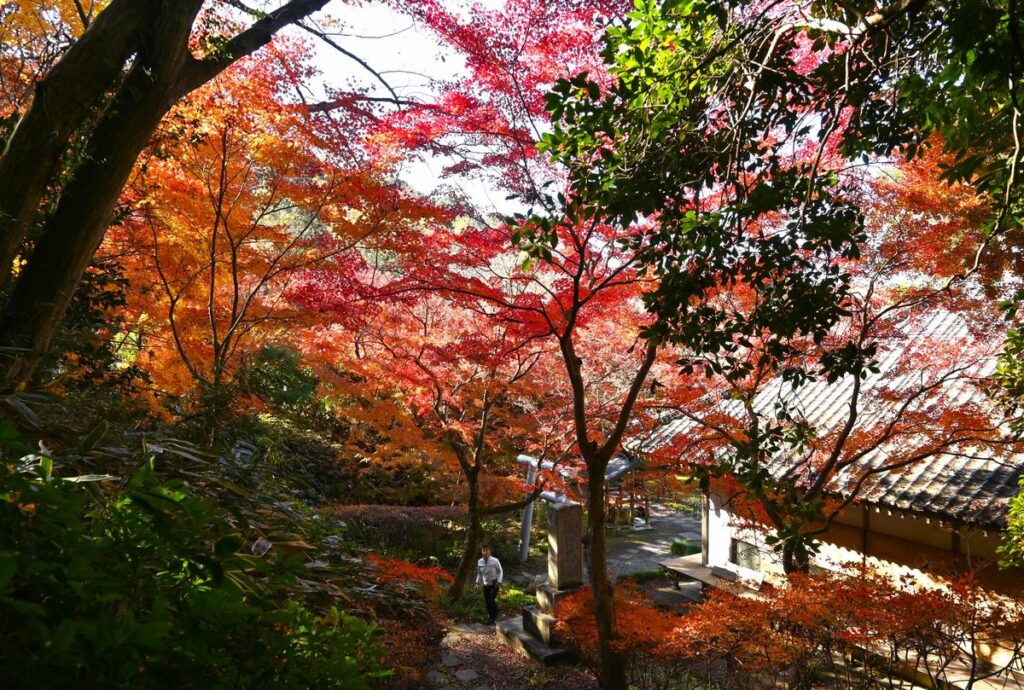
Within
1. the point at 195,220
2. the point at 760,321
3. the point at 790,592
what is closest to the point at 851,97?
the point at 760,321

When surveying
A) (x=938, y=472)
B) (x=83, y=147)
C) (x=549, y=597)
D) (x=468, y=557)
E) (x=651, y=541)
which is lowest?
(x=549, y=597)

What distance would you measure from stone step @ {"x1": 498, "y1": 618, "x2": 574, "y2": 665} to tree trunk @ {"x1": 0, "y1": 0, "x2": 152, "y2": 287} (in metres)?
8.47

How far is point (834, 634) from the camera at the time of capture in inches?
236

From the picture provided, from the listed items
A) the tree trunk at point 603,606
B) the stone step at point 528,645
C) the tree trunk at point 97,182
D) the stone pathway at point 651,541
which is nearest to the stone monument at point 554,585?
the stone step at point 528,645

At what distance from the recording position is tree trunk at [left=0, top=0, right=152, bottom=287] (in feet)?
12.4

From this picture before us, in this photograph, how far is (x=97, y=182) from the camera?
404 centimetres

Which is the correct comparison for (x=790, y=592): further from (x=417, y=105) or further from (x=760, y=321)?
(x=417, y=105)

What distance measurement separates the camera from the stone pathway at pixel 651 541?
52.2 ft

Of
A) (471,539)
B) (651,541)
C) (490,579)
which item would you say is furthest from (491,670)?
(651,541)

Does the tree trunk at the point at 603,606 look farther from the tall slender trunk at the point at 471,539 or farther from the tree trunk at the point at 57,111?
the tree trunk at the point at 57,111

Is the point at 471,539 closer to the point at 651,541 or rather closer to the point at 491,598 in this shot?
the point at 491,598

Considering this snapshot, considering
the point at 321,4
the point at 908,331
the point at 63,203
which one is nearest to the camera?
the point at 63,203

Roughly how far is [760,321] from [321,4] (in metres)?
3.90

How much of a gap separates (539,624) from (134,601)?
962 cm
